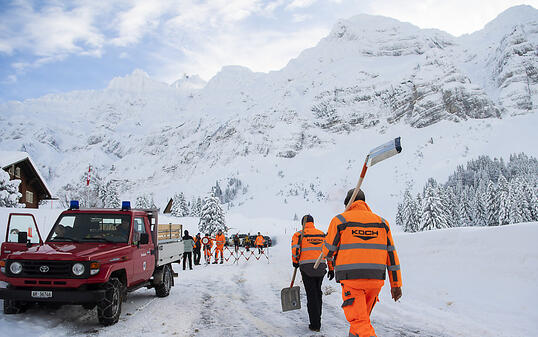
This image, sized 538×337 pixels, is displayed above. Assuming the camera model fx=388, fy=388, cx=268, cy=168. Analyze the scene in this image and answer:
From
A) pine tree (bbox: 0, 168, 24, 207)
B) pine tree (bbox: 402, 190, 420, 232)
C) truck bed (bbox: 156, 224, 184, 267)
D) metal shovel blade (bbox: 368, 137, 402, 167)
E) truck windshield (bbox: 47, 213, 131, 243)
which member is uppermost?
pine tree (bbox: 0, 168, 24, 207)

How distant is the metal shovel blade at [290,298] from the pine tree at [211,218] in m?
48.6

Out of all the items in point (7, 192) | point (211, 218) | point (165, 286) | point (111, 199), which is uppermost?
point (111, 199)

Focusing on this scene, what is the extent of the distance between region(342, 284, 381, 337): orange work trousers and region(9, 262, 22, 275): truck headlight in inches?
213

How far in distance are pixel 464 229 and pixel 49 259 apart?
9.23 meters

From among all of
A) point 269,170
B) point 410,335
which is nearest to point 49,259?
point 410,335

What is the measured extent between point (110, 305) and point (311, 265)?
3.64 m

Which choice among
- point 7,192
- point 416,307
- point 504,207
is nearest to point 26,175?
point 7,192

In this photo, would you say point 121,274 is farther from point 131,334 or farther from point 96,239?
point 131,334

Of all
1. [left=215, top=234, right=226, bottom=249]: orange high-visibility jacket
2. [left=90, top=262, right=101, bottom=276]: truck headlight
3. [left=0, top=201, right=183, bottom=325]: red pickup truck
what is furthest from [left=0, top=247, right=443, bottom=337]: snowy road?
[left=215, top=234, right=226, bottom=249]: orange high-visibility jacket

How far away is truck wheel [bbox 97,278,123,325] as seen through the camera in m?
6.71

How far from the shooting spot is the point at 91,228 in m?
8.11

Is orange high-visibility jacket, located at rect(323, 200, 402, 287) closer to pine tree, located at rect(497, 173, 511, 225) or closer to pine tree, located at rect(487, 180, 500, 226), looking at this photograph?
pine tree, located at rect(497, 173, 511, 225)

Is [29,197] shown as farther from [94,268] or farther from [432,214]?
[432,214]

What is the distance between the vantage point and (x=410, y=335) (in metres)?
6.48
